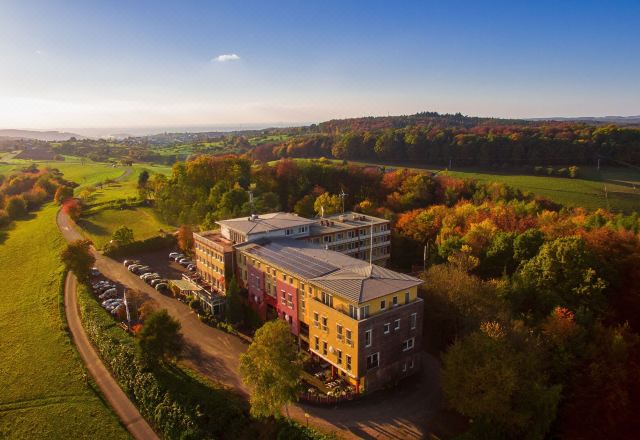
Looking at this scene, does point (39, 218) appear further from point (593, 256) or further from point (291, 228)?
point (593, 256)

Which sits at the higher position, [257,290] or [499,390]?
[257,290]

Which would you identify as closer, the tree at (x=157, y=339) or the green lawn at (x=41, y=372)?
the green lawn at (x=41, y=372)

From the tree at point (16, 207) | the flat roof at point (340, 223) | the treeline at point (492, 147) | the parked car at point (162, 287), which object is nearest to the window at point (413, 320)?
the flat roof at point (340, 223)

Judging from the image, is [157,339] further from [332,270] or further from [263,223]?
[263,223]

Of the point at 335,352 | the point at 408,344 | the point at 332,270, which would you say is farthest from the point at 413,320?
the point at 332,270

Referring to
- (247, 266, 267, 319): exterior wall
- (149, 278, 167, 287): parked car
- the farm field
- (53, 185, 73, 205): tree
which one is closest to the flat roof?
(247, 266, 267, 319): exterior wall

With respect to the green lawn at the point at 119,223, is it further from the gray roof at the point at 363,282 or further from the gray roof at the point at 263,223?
the gray roof at the point at 363,282
